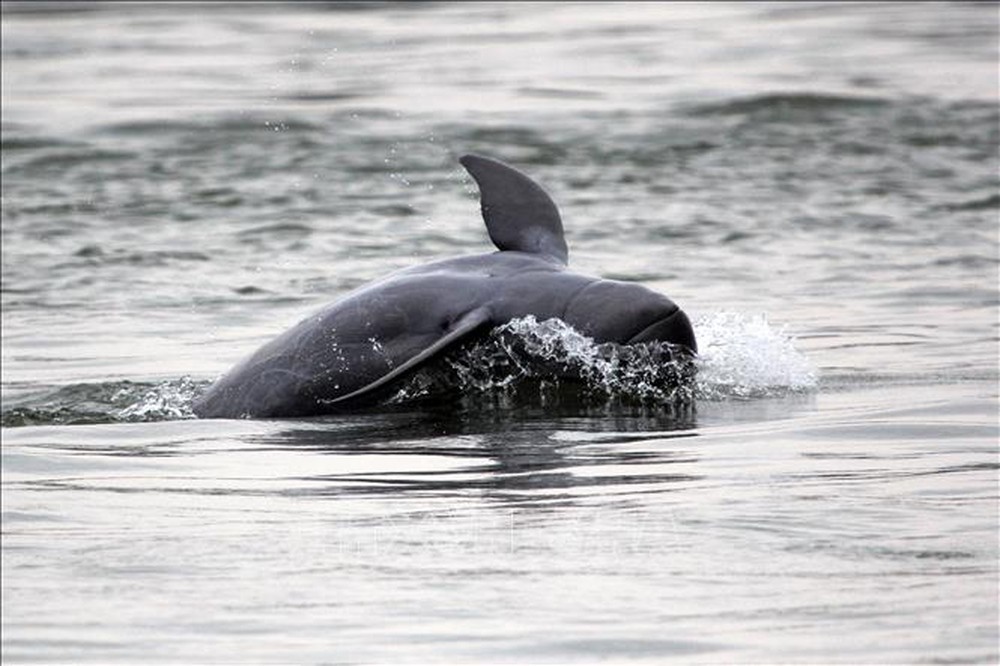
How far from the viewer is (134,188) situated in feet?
78.5

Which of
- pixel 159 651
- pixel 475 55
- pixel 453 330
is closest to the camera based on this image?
pixel 159 651

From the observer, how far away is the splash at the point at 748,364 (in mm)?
12570

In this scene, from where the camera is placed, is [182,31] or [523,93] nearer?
[523,93]

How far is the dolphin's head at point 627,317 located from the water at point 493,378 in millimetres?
198

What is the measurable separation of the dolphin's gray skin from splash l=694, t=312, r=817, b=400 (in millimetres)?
870

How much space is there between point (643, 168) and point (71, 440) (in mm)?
13274

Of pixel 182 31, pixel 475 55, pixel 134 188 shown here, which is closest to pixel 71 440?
pixel 134 188

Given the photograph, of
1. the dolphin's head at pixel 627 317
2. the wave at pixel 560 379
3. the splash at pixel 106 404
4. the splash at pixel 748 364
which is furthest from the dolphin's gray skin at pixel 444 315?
the splash at pixel 748 364

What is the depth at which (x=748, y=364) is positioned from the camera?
12984 millimetres

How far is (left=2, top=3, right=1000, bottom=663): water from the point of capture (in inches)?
315

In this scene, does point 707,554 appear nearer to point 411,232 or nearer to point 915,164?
point 411,232

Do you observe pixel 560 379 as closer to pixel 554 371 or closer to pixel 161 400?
pixel 554 371

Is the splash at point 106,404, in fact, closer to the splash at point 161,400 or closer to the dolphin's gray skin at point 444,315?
the splash at point 161,400

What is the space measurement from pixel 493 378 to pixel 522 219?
0.84 meters
